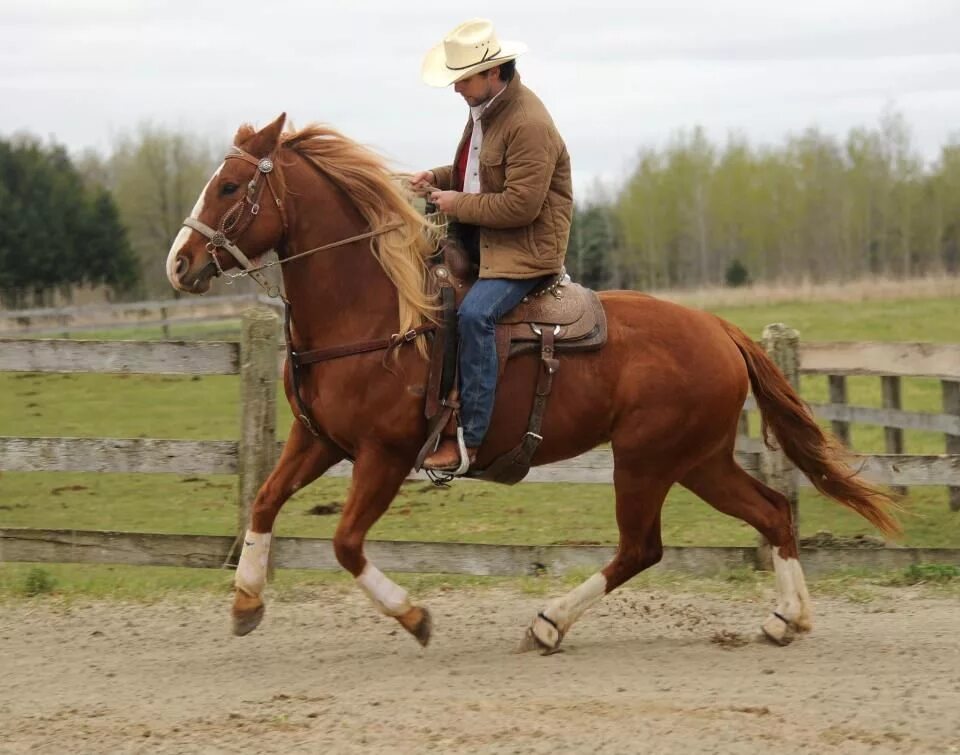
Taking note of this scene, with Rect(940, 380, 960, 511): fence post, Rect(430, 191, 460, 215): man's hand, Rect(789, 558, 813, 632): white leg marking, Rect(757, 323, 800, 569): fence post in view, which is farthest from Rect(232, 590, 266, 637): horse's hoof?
Rect(940, 380, 960, 511): fence post

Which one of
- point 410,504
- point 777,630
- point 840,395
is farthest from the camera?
point 840,395

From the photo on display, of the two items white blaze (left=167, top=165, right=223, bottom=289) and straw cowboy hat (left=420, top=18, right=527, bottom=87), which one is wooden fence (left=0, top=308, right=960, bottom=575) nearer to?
white blaze (left=167, top=165, right=223, bottom=289)

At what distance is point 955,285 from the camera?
115 feet

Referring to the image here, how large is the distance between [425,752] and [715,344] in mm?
2596

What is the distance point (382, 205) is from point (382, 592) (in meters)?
1.79

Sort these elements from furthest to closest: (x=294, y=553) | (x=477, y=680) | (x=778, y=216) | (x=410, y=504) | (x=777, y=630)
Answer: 1. (x=778, y=216)
2. (x=410, y=504)
3. (x=294, y=553)
4. (x=777, y=630)
5. (x=477, y=680)

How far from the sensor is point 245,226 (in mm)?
5738

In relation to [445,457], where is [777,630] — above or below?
below

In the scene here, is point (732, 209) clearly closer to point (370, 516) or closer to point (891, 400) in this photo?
point (891, 400)

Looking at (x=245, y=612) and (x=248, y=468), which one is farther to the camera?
(x=248, y=468)

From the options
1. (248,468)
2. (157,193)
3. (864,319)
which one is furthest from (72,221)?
(248,468)

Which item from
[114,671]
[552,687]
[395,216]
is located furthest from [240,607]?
[395,216]

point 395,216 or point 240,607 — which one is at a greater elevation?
point 395,216

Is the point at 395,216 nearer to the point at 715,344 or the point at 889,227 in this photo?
the point at 715,344
